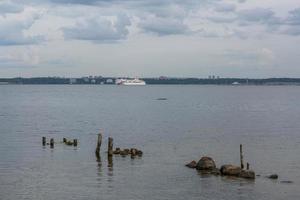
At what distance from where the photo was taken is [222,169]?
164ft

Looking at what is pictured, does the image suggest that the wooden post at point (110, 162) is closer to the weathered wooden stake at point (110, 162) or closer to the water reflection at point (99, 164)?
the weathered wooden stake at point (110, 162)

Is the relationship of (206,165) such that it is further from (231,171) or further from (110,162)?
(110,162)

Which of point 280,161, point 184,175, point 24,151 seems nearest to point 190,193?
point 184,175

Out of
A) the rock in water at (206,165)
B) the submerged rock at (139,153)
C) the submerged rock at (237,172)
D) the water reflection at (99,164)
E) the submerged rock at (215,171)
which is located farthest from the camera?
the submerged rock at (139,153)

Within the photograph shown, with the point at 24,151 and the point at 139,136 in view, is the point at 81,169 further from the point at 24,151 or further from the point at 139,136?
the point at 139,136

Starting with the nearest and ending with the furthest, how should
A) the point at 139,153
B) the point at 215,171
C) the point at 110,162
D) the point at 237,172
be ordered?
1. the point at 237,172
2. the point at 215,171
3. the point at 110,162
4. the point at 139,153

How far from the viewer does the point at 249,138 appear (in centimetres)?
8056

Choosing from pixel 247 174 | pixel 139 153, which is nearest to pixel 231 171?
pixel 247 174

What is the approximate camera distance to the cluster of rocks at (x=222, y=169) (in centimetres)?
4812

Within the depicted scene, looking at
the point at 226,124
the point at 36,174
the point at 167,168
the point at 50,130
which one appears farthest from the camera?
the point at 226,124

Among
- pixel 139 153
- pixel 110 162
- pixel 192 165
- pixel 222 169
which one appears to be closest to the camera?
pixel 222 169

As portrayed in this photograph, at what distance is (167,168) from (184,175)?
12.8ft

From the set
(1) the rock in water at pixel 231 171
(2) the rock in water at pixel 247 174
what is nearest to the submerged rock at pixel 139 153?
(1) the rock in water at pixel 231 171

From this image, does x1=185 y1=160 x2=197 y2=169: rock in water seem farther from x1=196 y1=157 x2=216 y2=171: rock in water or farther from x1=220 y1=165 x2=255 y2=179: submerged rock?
x1=220 y1=165 x2=255 y2=179: submerged rock
